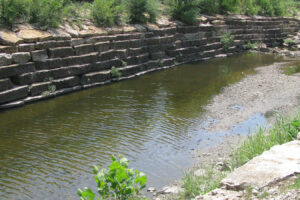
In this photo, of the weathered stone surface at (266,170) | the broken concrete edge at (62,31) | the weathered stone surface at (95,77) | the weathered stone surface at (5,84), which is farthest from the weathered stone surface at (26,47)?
the weathered stone surface at (266,170)

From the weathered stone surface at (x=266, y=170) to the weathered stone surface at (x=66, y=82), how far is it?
7.05 m

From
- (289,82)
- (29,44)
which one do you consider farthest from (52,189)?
(289,82)

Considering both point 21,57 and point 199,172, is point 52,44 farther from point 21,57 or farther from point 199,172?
point 199,172

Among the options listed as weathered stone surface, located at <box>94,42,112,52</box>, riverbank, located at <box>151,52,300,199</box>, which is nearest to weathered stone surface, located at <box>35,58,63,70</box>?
weathered stone surface, located at <box>94,42,112,52</box>

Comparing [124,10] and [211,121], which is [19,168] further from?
[124,10]

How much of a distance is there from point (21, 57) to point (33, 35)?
0.87 m

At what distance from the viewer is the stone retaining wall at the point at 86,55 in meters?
9.85

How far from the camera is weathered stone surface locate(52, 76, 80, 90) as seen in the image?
10.7 metres

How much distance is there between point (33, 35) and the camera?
10492mm

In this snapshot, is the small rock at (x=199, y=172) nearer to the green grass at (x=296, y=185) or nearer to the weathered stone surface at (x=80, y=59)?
the green grass at (x=296, y=185)

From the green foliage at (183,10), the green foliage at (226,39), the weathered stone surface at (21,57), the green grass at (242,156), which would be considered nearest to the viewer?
the green grass at (242,156)

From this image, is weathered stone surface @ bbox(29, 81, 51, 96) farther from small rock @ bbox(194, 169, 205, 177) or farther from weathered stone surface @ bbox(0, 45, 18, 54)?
small rock @ bbox(194, 169, 205, 177)

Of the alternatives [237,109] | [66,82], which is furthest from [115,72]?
[237,109]

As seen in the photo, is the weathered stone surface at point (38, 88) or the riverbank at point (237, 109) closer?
the riverbank at point (237, 109)
